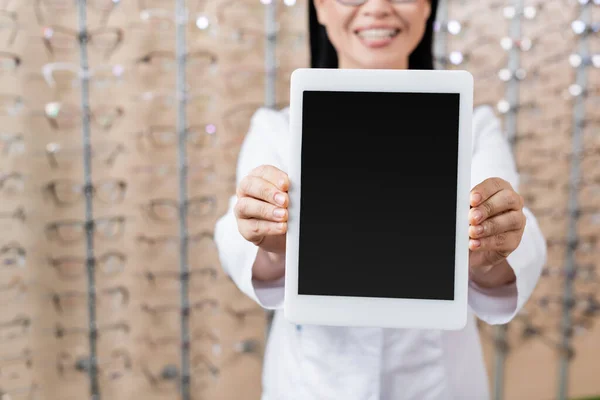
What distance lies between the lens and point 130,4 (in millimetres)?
1317

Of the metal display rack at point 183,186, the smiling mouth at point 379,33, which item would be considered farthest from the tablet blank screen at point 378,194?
the metal display rack at point 183,186

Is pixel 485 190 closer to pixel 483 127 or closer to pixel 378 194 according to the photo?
pixel 378 194

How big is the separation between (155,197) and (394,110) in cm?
106

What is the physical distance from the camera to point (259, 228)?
47 centimetres

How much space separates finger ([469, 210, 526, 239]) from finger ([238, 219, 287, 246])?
0.52ft

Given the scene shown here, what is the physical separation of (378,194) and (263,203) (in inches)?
3.9

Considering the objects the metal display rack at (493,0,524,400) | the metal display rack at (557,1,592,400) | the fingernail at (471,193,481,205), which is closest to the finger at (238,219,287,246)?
the fingernail at (471,193,481,205)

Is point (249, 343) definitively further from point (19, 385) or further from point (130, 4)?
point (130, 4)

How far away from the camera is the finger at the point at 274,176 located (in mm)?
442

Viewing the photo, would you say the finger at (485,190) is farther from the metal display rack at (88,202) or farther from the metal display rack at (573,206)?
the metal display rack at (573,206)

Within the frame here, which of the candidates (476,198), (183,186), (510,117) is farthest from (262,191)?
(510,117)

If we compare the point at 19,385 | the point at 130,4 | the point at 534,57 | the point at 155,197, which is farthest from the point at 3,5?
the point at 534,57

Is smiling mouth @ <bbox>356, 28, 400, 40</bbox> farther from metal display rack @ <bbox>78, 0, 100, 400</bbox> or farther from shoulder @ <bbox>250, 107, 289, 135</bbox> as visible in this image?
metal display rack @ <bbox>78, 0, 100, 400</bbox>

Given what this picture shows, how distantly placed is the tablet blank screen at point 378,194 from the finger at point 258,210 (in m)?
0.02
